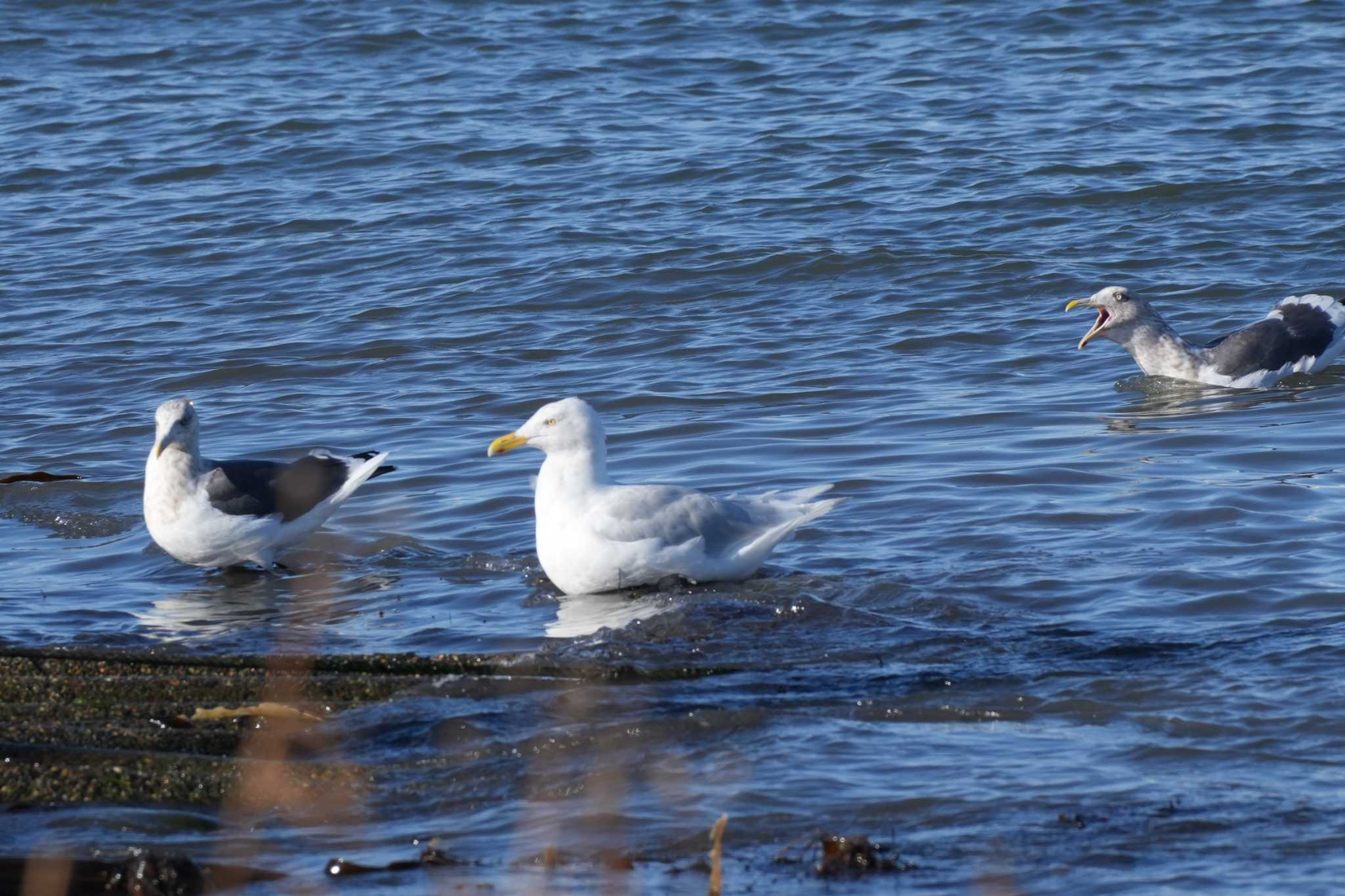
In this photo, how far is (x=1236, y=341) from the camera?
11609 mm

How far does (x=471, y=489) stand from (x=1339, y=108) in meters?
11.2

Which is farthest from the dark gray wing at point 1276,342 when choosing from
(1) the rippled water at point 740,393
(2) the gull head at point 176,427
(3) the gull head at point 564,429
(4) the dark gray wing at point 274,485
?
(2) the gull head at point 176,427

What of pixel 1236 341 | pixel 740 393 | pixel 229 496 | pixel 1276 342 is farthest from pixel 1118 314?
pixel 229 496

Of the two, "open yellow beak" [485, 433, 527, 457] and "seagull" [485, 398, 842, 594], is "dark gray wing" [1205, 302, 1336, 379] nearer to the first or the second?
"seagull" [485, 398, 842, 594]

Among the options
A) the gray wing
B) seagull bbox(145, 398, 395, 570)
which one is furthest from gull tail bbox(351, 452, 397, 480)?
the gray wing

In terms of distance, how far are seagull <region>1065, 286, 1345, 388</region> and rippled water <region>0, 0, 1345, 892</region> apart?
0.18 m

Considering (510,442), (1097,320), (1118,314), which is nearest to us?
(510,442)

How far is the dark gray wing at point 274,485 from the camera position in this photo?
8430mm

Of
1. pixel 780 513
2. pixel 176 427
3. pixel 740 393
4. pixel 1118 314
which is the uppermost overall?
pixel 176 427

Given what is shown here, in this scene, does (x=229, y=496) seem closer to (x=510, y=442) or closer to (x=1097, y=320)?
(x=510, y=442)

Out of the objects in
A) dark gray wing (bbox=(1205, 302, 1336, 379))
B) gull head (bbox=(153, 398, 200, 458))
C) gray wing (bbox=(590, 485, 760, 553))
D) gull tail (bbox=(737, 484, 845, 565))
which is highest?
gull head (bbox=(153, 398, 200, 458))

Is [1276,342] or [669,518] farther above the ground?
[669,518]

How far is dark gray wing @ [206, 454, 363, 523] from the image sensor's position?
8.43 meters

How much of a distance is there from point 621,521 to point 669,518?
195mm
